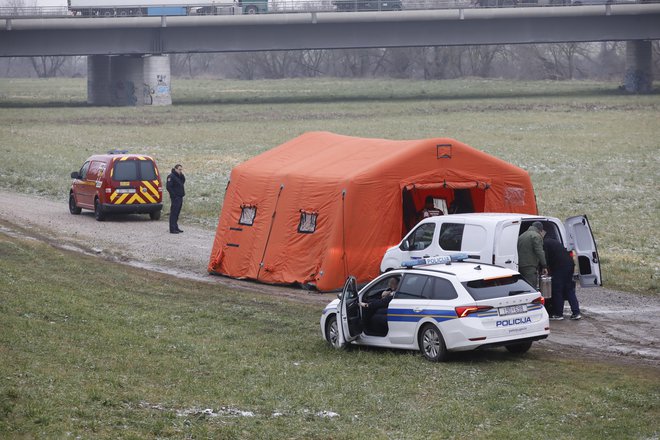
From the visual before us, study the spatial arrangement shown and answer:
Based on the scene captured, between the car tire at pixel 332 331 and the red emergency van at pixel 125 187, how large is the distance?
16648mm

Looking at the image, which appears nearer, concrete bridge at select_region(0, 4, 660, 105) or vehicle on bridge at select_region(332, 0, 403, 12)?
concrete bridge at select_region(0, 4, 660, 105)

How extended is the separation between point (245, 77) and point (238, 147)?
104059 millimetres

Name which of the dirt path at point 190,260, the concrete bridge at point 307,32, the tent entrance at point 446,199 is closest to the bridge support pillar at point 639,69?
the concrete bridge at point 307,32

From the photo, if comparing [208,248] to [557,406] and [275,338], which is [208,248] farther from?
[557,406]

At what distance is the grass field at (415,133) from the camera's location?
33.2m

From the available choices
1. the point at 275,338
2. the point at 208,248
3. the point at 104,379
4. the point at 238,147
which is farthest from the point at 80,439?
the point at 238,147

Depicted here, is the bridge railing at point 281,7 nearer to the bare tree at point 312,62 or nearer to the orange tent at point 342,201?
the orange tent at point 342,201

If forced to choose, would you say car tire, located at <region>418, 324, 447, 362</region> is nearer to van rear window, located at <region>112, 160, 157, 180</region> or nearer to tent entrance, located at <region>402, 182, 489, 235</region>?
tent entrance, located at <region>402, 182, 489, 235</region>

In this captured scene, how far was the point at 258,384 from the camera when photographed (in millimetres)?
13180

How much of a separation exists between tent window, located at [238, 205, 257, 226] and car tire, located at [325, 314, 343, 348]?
23.3 feet

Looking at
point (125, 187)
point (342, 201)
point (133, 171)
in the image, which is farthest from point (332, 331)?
point (133, 171)

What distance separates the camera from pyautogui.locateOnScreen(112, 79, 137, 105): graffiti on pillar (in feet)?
275

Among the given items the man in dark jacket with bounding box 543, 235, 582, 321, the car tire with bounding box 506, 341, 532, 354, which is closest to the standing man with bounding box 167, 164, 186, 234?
the man in dark jacket with bounding box 543, 235, 582, 321

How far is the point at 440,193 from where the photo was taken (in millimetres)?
23031
